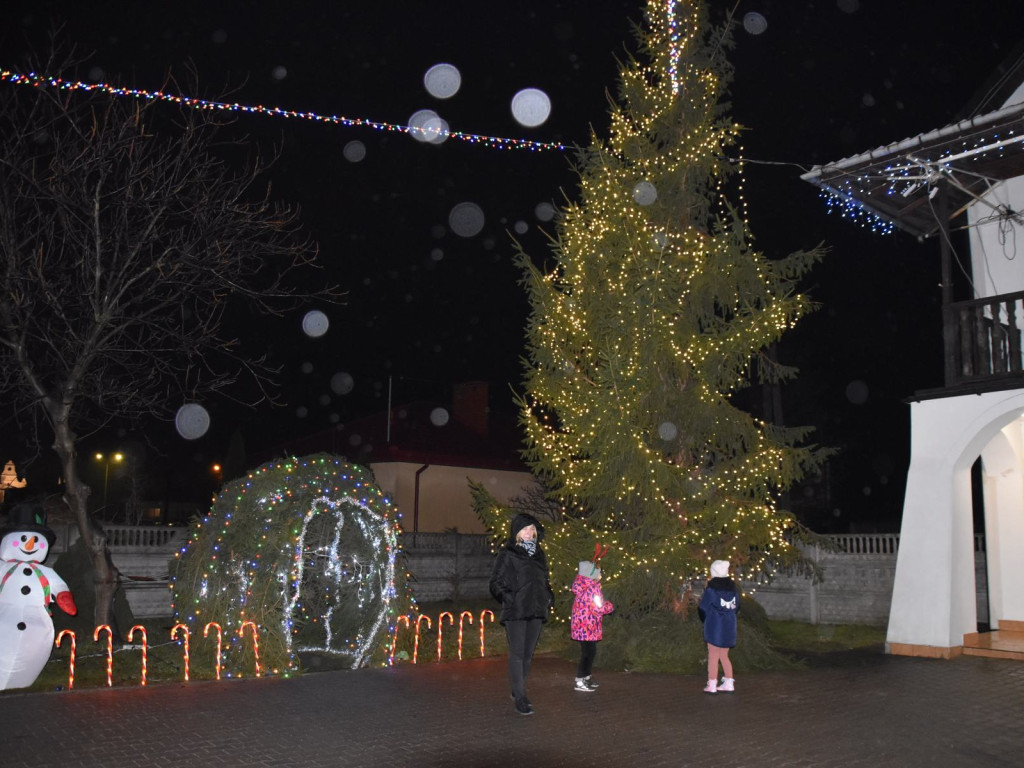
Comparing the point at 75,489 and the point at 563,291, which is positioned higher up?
the point at 563,291

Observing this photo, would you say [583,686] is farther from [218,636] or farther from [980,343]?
[980,343]

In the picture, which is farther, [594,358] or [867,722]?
[594,358]

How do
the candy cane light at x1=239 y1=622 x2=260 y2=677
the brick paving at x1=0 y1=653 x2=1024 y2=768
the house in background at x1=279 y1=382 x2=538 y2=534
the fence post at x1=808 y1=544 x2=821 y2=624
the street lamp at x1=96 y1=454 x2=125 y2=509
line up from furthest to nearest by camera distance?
the street lamp at x1=96 y1=454 x2=125 y2=509, the house in background at x1=279 y1=382 x2=538 y2=534, the fence post at x1=808 y1=544 x2=821 y2=624, the candy cane light at x1=239 y1=622 x2=260 y2=677, the brick paving at x1=0 y1=653 x2=1024 y2=768

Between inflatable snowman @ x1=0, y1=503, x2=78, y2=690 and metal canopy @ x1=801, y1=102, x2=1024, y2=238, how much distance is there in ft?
36.2

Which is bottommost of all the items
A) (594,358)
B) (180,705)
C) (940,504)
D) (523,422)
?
(180,705)

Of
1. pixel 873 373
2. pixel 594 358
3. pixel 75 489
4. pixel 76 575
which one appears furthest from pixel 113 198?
pixel 873 373

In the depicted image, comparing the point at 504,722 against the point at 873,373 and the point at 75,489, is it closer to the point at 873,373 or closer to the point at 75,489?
the point at 75,489

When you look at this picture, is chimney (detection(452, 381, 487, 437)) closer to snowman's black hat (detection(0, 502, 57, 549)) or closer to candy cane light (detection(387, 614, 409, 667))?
candy cane light (detection(387, 614, 409, 667))

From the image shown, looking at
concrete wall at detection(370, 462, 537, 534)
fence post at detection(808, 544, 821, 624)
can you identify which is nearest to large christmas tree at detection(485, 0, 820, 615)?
fence post at detection(808, 544, 821, 624)

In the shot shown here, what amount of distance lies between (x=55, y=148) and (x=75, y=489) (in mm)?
4506

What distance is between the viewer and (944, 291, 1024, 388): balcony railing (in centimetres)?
1173

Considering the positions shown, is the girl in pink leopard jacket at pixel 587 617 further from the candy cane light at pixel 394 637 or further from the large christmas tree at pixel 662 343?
the candy cane light at pixel 394 637

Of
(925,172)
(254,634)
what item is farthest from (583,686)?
(925,172)

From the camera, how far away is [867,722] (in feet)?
25.2
